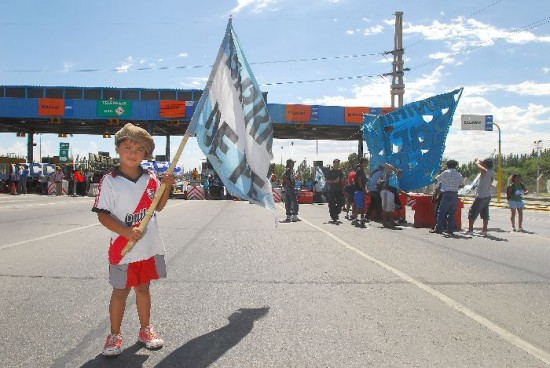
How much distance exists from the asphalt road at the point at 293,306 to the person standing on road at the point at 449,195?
7.63 ft

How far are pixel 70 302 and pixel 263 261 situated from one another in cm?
304

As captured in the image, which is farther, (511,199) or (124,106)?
(124,106)

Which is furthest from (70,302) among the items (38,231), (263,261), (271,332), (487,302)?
(38,231)

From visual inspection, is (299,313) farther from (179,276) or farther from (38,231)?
(38,231)

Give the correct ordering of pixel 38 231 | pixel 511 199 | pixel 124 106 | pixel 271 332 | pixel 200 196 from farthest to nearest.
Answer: pixel 124 106
pixel 200 196
pixel 511 199
pixel 38 231
pixel 271 332

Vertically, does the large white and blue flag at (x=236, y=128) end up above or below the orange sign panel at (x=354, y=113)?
below

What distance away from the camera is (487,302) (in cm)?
486

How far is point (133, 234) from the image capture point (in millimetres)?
3334

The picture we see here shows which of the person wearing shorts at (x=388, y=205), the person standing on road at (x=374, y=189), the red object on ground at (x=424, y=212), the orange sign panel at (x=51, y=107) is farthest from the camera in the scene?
the orange sign panel at (x=51, y=107)

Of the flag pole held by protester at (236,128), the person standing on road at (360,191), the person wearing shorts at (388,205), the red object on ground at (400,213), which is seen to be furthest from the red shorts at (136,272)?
the red object on ground at (400,213)

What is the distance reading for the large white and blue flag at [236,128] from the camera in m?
4.69

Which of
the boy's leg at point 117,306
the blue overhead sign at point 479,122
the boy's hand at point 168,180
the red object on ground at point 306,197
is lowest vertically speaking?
the red object on ground at point 306,197

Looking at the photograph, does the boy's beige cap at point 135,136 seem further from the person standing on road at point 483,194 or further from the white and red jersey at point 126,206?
the person standing on road at point 483,194

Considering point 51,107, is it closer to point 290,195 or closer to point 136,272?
point 290,195
